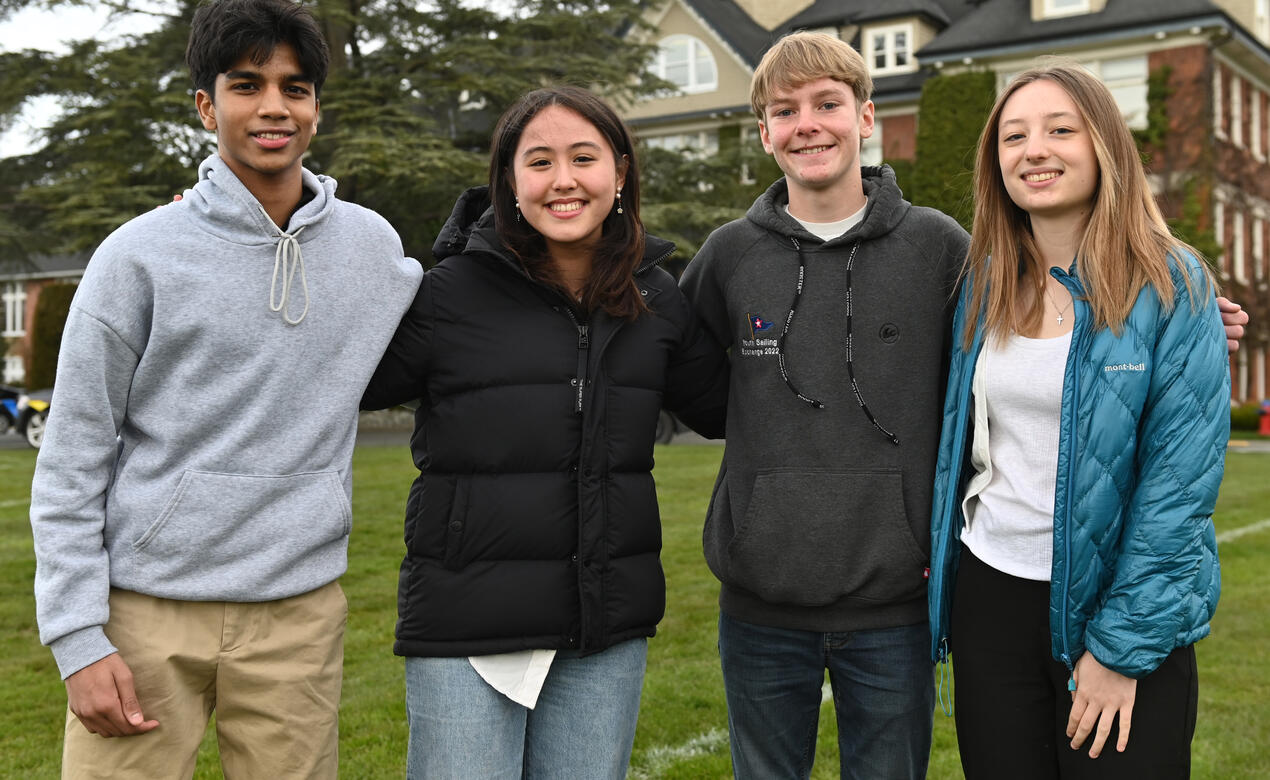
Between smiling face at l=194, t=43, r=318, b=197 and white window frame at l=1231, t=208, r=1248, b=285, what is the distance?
1238 inches

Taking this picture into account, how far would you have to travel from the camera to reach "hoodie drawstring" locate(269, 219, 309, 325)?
107 inches

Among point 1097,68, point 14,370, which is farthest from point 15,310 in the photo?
point 1097,68

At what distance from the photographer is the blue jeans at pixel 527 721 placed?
2770 millimetres

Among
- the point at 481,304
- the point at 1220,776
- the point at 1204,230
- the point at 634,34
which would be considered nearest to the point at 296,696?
the point at 481,304

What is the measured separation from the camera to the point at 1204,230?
2702 centimetres

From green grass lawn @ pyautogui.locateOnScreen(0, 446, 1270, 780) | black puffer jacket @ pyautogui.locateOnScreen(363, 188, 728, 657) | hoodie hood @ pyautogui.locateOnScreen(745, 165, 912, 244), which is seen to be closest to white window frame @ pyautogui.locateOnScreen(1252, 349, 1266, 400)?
green grass lawn @ pyautogui.locateOnScreen(0, 446, 1270, 780)

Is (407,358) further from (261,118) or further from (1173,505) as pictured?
(1173,505)

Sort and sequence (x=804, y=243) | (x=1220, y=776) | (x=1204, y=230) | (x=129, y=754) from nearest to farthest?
(x=129, y=754), (x=804, y=243), (x=1220, y=776), (x=1204, y=230)

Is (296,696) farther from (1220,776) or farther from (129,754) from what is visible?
(1220,776)

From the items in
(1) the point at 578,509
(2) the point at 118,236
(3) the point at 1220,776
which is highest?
(2) the point at 118,236

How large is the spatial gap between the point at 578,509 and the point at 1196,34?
1142 inches

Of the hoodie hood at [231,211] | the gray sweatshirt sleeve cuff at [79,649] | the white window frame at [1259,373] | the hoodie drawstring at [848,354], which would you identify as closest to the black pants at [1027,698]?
the hoodie drawstring at [848,354]

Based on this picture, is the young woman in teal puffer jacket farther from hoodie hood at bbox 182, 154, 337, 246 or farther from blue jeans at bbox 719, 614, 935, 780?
hoodie hood at bbox 182, 154, 337, 246

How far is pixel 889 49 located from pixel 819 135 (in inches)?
1243
